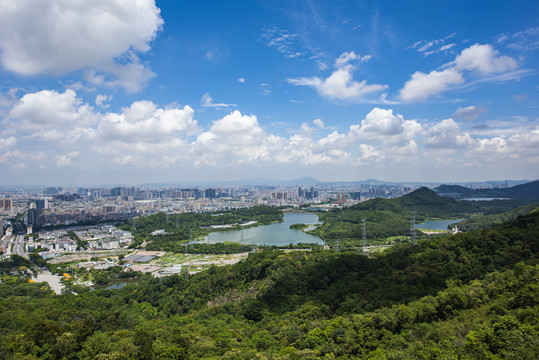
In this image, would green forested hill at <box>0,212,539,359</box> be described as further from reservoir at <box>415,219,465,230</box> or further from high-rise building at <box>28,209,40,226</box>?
high-rise building at <box>28,209,40,226</box>

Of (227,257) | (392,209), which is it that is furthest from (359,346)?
(392,209)

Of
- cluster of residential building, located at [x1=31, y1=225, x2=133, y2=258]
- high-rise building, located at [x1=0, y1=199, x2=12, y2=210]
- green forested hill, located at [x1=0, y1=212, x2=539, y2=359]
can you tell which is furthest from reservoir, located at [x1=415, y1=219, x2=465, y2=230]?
high-rise building, located at [x1=0, y1=199, x2=12, y2=210]

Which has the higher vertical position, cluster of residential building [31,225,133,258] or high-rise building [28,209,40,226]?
high-rise building [28,209,40,226]

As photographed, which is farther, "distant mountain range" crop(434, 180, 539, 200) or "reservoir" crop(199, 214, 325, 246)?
"distant mountain range" crop(434, 180, 539, 200)

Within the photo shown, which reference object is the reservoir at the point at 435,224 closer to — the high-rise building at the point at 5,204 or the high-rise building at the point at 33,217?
the high-rise building at the point at 33,217

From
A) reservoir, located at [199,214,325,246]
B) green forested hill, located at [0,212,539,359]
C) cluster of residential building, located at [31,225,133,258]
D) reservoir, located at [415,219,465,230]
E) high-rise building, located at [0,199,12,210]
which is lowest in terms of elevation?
reservoir, located at [199,214,325,246]
